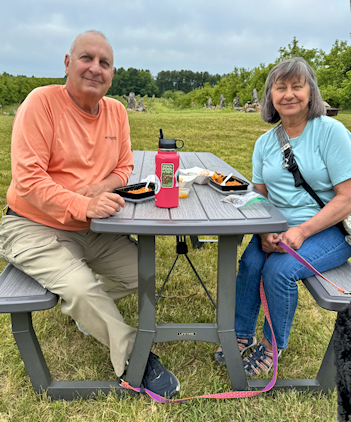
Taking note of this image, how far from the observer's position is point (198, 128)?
12.4 meters

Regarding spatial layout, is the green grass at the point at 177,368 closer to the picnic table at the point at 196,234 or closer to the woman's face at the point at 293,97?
the picnic table at the point at 196,234

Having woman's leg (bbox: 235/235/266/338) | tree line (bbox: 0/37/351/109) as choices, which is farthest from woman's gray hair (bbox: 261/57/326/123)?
tree line (bbox: 0/37/351/109)

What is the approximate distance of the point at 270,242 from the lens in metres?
1.93

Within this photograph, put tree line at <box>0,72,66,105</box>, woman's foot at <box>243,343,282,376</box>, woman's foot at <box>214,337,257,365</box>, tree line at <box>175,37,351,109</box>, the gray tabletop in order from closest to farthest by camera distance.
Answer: the gray tabletop < woman's foot at <box>243,343,282,376</box> < woman's foot at <box>214,337,257,365</box> < tree line at <box>175,37,351,109</box> < tree line at <box>0,72,66,105</box>

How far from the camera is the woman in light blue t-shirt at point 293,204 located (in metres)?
1.87

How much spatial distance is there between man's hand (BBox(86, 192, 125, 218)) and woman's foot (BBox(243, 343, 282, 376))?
1.20 metres

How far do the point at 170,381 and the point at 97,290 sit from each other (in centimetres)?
63

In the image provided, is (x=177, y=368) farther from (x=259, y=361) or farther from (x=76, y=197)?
(x=76, y=197)

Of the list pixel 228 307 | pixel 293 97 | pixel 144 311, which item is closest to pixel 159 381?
pixel 144 311

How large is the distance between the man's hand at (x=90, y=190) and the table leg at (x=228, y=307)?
72 centimetres

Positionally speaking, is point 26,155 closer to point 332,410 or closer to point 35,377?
point 35,377

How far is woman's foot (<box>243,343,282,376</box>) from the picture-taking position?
81.0 inches

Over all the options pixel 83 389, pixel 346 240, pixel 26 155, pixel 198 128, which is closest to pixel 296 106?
pixel 346 240

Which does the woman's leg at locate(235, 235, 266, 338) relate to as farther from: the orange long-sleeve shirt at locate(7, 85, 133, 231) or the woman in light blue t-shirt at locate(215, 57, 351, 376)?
the orange long-sleeve shirt at locate(7, 85, 133, 231)
